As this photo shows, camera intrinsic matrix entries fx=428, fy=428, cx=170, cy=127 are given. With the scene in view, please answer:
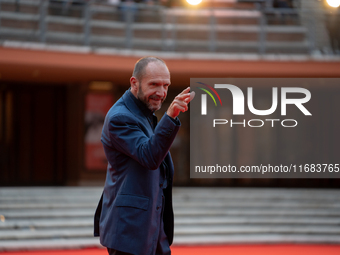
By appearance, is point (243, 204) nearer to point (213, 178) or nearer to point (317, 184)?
point (213, 178)

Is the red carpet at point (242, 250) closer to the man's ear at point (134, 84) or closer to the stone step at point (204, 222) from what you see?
the stone step at point (204, 222)

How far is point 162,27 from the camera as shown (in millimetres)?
11242

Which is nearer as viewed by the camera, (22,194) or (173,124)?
(173,124)

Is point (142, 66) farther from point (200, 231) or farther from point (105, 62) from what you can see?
point (105, 62)

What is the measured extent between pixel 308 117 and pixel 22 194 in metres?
8.74

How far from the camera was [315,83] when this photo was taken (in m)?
12.5

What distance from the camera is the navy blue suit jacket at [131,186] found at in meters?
2.06

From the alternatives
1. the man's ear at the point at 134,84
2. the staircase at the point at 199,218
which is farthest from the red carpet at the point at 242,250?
the man's ear at the point at 134,84

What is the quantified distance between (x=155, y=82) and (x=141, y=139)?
0.95ft

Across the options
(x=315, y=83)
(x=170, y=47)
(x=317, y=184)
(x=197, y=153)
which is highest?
(x=170, y=47)

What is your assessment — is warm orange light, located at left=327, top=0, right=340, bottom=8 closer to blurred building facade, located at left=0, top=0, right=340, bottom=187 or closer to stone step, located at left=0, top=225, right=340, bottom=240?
blurred building facade, located at left=0, top=0, right=340, bottom=187

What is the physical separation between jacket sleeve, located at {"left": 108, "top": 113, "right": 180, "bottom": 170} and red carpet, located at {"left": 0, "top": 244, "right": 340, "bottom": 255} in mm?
5929

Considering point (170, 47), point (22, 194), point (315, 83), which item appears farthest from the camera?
point (315, 83)

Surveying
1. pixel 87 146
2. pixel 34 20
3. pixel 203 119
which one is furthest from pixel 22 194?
pixel 203 119
